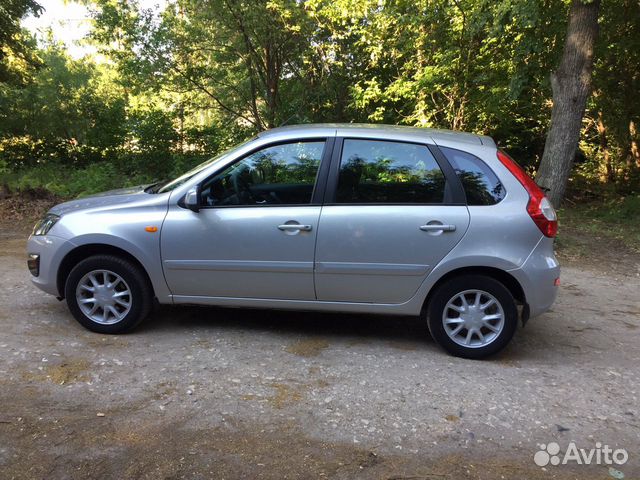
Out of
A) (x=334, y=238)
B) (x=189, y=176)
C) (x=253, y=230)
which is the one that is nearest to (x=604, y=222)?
(x=334, y=238)

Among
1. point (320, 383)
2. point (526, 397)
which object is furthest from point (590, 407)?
point (320, 383)

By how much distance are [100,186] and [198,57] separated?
400 centimetres

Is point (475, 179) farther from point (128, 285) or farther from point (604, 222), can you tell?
point (604, 222)

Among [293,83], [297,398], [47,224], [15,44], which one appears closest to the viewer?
[297,398]

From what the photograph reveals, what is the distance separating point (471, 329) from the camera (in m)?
4.07

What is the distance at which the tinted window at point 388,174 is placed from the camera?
4.05 m

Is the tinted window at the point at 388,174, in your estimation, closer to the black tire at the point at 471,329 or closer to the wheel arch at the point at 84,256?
the black tire at the point at 471,329

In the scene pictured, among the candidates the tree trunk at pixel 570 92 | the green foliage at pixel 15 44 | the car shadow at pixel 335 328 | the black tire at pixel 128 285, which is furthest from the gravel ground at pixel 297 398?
the green foliage at pixel 15 44

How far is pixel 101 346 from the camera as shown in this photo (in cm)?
414

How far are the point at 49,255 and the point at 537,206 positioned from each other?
4.00 m

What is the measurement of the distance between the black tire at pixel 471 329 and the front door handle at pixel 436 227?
16.0 inches

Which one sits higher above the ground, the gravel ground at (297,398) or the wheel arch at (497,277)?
the wheel arch at (497,277)

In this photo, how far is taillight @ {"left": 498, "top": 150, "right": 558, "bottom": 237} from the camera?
3.91m

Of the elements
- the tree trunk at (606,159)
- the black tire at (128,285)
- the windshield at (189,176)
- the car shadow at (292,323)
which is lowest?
the car shadow at (292,323)
